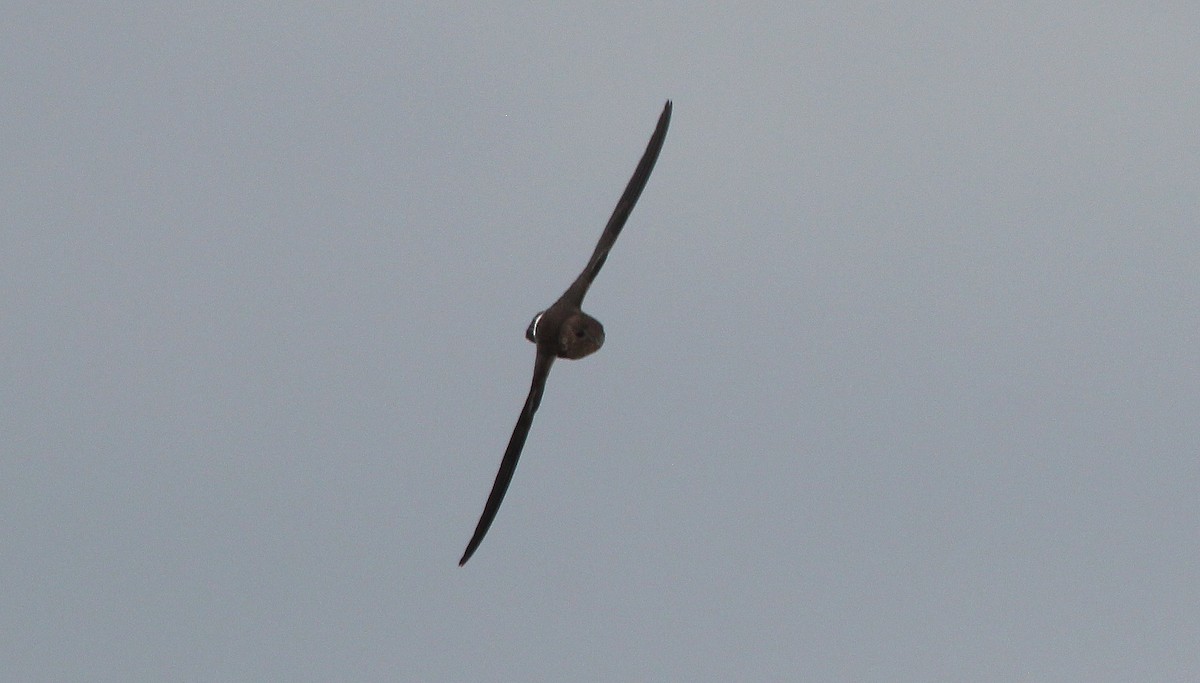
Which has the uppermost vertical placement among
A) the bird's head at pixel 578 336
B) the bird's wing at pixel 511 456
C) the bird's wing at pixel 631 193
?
the bird's wing at pixel 631 193

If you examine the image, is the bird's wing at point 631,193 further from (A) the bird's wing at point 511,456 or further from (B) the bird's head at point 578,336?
(A) the bird's wing at point 511,456

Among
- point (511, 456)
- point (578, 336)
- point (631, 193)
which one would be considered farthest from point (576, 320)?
point (511, 456)

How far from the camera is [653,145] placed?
1394 centimetres

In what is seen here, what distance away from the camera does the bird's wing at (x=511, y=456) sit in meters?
12.9

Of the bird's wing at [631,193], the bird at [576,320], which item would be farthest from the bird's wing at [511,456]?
the bird's wing at [631,193]

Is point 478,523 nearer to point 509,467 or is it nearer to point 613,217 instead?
point 509,467

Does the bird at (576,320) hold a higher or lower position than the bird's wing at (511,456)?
higher

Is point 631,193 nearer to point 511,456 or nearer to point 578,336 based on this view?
point 578,336

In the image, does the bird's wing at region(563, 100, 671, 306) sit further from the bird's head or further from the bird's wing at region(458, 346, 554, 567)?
the bird's wing at region(458, 346, 554, 567)

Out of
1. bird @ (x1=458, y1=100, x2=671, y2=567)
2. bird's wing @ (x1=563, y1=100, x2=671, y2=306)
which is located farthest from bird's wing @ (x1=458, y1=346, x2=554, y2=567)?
bird's wing @ (x1=563, y1=100, x2=671, y2=306)

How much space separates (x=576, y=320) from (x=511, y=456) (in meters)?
1.66

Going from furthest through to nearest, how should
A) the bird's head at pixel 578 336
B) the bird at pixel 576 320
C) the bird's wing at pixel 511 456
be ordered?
1. the bird's head at pixel 578 336
2. the bird at pixel 576 320
3. the bird's wing at pixel 511 456

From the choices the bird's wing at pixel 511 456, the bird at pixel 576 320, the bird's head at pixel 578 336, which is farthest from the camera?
the bird's head at pixel 578 336

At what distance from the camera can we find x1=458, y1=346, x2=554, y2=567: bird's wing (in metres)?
12.9
